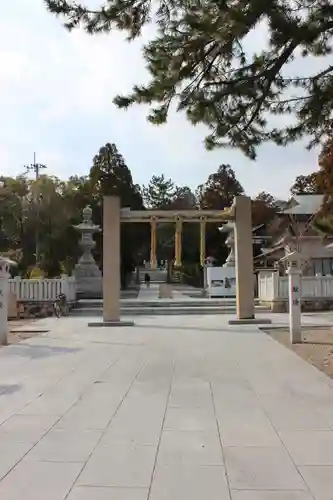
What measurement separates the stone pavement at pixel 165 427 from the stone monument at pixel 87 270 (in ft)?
66.6

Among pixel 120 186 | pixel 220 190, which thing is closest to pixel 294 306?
pixel 120 186

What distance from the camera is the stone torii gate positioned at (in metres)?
19.7

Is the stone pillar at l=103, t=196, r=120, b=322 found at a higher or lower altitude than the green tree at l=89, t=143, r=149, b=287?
lower

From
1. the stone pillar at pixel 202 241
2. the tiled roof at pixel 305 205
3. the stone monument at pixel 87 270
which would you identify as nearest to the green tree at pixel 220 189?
the tiled roof at pixel 305 205

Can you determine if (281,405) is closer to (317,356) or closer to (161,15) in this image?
(317,356)

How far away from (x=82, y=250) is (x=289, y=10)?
2901cm

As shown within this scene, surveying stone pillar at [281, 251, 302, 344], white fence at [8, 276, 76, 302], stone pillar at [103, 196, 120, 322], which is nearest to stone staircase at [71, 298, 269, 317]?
white fence at [8, 276, 76, 302]

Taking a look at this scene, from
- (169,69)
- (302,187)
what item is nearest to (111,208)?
(169,69)

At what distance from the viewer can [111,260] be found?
64.6 feet

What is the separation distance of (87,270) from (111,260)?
562 inches

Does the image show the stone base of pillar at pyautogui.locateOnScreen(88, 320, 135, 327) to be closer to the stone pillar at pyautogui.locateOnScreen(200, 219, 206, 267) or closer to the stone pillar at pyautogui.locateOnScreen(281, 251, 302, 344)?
the stone pillar at pyautogui.locateOnScreen(200, 219, 206, 267)

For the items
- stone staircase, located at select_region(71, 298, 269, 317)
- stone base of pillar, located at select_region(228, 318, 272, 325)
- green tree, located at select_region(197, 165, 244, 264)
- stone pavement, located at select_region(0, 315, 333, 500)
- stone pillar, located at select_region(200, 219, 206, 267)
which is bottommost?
stone pavement, located at select_region(0, 315, 333, 500)

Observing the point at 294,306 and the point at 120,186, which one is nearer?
the point at 294,306

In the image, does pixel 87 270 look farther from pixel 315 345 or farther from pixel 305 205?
pixel 315 345
